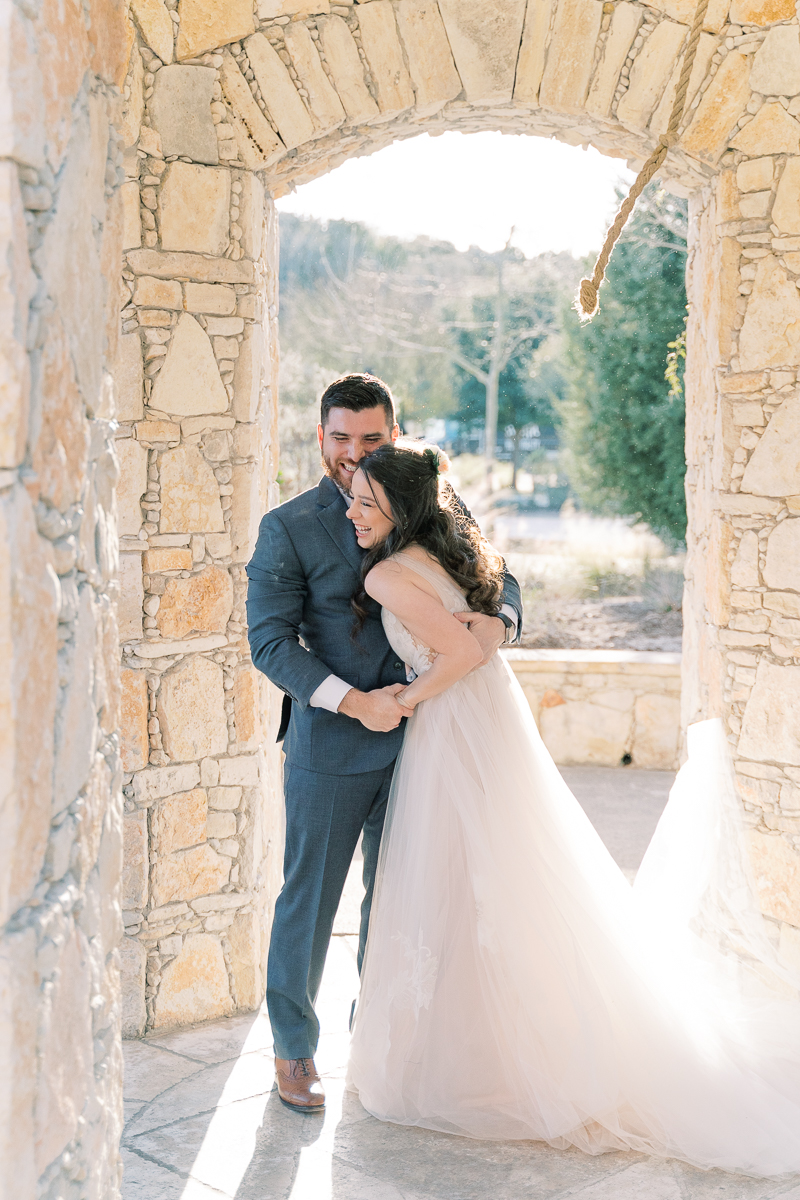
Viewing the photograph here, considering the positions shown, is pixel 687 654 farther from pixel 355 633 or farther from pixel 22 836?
pixel 22 836

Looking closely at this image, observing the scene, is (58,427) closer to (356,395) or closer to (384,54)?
(356,395)

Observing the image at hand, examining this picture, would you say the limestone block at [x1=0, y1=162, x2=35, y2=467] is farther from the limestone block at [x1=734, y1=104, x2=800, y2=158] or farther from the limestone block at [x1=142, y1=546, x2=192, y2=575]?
the limestone block at [x1=734, y1=104, x2=800, y2=158]

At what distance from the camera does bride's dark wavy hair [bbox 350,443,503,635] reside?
8.09ft

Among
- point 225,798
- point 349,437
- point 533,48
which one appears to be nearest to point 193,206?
point 349,437

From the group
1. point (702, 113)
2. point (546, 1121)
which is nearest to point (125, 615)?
point (546, 1121)

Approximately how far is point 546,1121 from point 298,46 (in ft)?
9.62

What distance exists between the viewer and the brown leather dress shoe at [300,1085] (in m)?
2.61

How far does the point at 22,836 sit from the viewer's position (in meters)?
1.02

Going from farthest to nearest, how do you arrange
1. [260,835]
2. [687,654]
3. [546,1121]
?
[687,654] < [260,835] < [546,1121]

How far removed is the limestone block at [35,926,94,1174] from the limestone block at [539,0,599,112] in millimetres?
2738

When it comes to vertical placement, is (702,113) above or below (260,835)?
above

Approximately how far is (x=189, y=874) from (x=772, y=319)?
2.49 meters

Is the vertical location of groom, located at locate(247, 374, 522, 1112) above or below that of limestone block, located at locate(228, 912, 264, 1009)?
above

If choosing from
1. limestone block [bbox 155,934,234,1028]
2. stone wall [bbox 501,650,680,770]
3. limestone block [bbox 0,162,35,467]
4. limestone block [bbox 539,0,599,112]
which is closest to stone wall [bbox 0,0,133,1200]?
limestone block [bbox 0,162,35,467]
